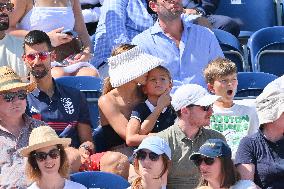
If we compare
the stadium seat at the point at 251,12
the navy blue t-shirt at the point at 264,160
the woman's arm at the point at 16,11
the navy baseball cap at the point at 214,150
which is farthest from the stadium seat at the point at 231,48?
the navy baseball cap at the point at 214,150

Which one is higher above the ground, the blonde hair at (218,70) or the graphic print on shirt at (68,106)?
the blonde hair at (218,70)

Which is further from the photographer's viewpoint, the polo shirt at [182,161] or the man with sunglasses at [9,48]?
the man with sunglasses at [9,48]

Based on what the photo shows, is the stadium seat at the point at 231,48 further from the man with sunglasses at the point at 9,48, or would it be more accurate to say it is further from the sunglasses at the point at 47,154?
the sunglasses at the point at 47,154

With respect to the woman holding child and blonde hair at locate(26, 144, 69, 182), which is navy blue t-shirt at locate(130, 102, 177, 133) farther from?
blonde hair at locate(26, 144, 69, 182)

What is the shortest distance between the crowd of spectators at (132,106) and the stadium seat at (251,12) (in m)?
1.16

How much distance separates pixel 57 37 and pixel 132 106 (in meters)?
1.24

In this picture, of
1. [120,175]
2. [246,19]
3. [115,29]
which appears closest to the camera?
[120,175]

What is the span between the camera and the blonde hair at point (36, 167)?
6.29 m

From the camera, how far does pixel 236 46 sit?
9453 millimetres

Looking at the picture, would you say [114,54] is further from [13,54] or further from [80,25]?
[80,25]

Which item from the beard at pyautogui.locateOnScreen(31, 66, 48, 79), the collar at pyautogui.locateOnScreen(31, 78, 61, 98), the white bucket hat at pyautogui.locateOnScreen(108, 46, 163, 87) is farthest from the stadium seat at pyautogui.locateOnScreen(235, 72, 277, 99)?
the beard at pyautogui.locateOnScreen(31, 66, 48, 79)

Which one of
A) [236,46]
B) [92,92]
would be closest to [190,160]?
[92,92]

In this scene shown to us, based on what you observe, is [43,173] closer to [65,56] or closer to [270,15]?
[65,56]

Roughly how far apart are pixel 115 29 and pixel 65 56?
2.35 ft
